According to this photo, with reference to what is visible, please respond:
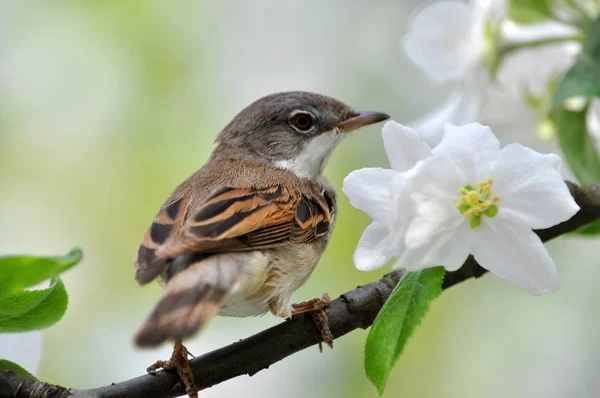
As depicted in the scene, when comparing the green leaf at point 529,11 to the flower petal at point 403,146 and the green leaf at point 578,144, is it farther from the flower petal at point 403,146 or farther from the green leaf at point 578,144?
the flower petal at point 403,146

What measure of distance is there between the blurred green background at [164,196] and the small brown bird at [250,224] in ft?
3.54

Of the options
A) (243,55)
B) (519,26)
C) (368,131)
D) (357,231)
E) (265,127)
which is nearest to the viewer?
(519,26)

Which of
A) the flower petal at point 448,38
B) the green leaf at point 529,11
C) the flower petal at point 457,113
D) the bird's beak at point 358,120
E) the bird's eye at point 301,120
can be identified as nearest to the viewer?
the green leaf at point 529,11

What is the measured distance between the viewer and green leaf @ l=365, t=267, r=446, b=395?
1830 millimetres

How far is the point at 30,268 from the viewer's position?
5.16 feet

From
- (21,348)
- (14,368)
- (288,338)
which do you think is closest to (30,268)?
(14,368)

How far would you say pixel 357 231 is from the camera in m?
4.84

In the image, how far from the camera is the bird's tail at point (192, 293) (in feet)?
6.18

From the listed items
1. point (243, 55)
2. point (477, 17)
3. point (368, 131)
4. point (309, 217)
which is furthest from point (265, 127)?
point (243, 55)

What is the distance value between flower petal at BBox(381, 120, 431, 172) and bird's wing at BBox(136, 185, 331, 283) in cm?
82

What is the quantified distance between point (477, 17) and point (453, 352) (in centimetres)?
279

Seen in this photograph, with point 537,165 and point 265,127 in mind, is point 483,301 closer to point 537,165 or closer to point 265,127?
point 265,127

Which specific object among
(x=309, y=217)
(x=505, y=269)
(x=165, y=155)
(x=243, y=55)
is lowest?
(x=505, y=269)

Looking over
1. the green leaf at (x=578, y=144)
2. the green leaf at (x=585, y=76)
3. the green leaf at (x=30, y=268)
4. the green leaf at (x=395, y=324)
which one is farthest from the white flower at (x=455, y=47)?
the green leaf at (x=30, y=268)
